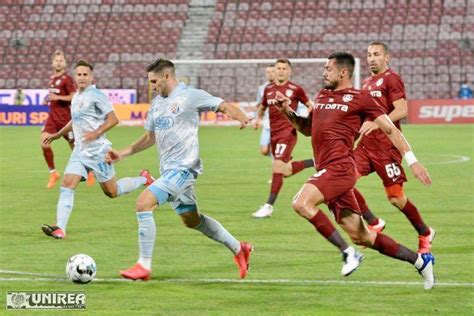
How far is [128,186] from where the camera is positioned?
40.6 feet

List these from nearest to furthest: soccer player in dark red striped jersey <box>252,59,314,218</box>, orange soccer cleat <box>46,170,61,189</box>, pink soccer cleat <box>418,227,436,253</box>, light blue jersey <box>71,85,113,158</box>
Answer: pink soccer cleat <box>418,227,436,253</box> → light blue jersey <box>71,85,113,158</box> → soccer player in dark red striped jersey <box>252,59,314,218</box> → orange soccer cleat <box>46,170,61,189</box>

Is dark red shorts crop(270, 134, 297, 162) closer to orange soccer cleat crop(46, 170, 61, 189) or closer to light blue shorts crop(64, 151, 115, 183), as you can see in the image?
light blue shorts crop(64, 151, 115, 183)

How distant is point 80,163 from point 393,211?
4.76m

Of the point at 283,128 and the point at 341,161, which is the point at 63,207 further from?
the point at 283,128

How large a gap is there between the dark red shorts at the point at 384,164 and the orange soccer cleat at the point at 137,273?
10.2ft

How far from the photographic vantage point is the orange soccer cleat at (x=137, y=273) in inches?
339

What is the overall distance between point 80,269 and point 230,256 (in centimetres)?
225

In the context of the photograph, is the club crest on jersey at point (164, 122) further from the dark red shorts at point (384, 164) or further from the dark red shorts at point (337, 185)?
the dark red shorts at point (384, 164)

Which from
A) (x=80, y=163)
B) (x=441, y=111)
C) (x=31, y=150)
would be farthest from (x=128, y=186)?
(x=441, y=111)

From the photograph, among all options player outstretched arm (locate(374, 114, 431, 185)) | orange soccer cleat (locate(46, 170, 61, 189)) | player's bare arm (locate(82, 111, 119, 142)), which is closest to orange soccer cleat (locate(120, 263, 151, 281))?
player outstretched arm (locate(374, 114, 431, 185))

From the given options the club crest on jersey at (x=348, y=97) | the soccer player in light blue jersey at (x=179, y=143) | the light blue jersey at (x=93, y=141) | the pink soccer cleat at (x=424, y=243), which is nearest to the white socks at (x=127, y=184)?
the light blue jersey at (x=93, y=141)

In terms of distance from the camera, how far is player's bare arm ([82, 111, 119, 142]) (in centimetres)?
1131

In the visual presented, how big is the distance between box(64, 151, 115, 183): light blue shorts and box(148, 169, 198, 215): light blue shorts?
3073 mm

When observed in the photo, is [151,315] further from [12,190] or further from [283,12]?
[283,12]
